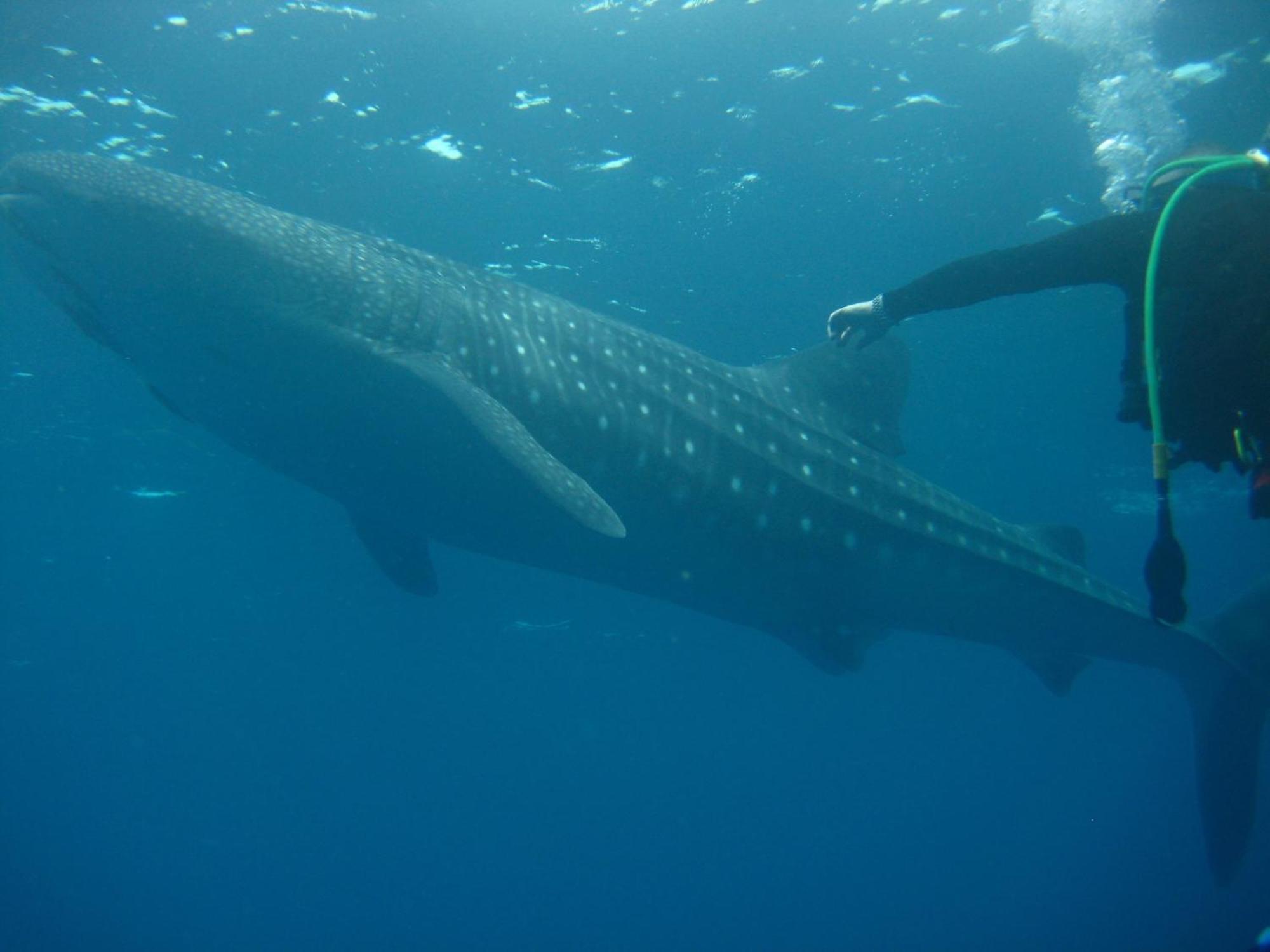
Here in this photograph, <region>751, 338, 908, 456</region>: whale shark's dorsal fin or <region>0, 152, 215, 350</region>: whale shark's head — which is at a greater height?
<region>0, 152, 215, 350</region>: whale shark's head

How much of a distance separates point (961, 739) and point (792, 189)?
63.8 meters

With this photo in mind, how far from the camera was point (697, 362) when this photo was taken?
7.11 m

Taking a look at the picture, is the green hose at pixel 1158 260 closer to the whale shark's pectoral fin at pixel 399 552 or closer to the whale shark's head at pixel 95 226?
the whale shark's head at pixel 95 226

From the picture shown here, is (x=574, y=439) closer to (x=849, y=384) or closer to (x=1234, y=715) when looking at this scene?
(x=849, y=384)

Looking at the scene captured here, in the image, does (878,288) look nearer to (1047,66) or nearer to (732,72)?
(1047,66)

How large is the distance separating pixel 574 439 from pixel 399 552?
10.1 feet

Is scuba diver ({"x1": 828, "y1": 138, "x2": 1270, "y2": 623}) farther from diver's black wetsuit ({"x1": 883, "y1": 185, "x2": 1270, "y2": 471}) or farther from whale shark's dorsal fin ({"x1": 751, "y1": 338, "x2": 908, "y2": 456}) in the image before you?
whale shark's dorsal fin ({"x1": 751, "y1": 338, "x2": 908, "y2": 456})

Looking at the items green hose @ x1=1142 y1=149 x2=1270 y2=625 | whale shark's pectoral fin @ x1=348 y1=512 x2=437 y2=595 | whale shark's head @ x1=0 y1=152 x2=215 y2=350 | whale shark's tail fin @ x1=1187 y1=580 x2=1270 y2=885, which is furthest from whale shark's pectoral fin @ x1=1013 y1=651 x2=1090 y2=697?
whale shark's head @ x1=0 y1=152 x2=215 y2=350

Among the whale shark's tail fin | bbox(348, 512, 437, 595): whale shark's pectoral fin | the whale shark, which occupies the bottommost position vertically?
the whale shark's tail fin

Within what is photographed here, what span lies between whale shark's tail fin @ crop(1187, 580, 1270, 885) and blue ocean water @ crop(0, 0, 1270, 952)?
8.75 ft

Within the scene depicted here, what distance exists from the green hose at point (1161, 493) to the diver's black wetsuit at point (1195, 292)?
0.46 feet

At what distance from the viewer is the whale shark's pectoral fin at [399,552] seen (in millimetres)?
7930

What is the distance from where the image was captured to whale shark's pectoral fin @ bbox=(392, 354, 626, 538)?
506cm

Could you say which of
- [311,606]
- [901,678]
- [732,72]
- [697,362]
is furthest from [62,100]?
[901,678]
